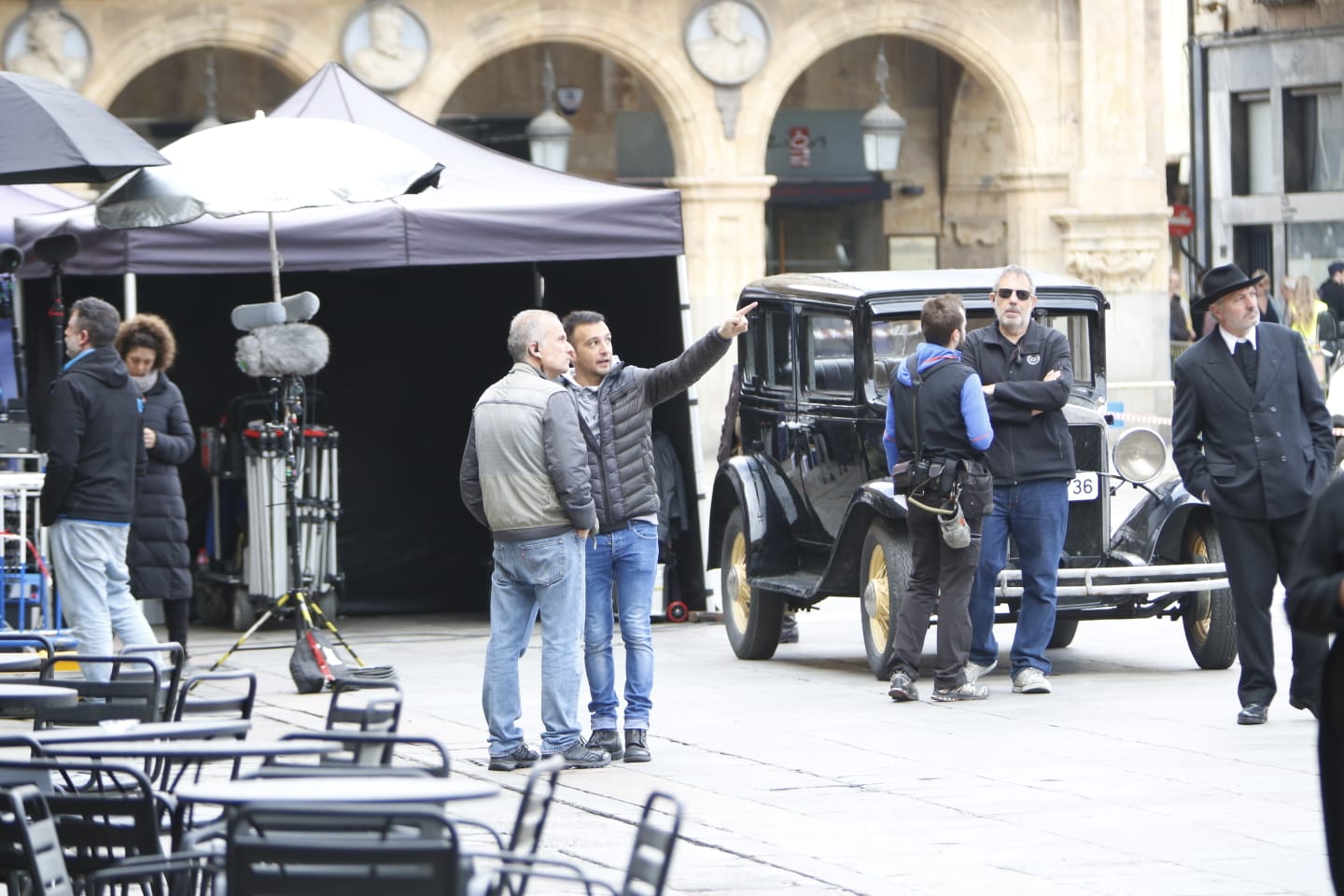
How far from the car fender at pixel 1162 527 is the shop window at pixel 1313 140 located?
69.3ft

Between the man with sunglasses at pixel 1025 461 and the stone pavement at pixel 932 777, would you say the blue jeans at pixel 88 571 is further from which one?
the man with sunglasses at pixel 1025 461

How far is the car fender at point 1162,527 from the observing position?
11.6 metres

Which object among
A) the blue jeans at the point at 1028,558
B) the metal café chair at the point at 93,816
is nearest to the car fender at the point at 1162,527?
the blue jeans at the point at 1028,558

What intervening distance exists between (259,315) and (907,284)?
314 centimetres

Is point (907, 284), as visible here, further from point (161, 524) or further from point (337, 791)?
point (337, 791)

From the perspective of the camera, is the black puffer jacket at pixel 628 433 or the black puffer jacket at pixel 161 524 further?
the black puffer jacket at pixel 161 524

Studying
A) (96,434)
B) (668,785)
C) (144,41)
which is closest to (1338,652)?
(668,785)

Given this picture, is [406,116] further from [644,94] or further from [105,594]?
[644,94]

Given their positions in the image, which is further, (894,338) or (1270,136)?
(1270,136)

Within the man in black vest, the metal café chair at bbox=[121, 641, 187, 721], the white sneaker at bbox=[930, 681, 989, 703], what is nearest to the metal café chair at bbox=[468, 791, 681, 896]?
the metal café chair at bbox=[121, 641, 187, 721]

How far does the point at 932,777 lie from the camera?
28.9 ft

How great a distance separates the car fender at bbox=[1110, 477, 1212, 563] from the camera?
38.1 feet

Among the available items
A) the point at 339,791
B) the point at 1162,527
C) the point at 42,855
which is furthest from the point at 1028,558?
the point at 42,855

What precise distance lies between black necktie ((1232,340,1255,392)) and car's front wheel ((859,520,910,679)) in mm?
1909
